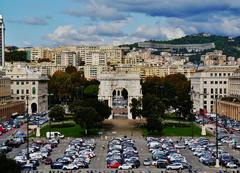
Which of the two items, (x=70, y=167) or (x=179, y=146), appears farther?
(x=179, y=146)

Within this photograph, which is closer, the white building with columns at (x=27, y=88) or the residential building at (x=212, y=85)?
the white building with columns at (x=27, y=88)

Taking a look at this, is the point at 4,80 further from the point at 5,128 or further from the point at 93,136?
the point at 93,136

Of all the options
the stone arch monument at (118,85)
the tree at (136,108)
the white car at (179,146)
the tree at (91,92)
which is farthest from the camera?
the tree at (91,92)

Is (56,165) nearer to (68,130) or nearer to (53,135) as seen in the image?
(53,135)

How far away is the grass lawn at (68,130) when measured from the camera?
3403 inches

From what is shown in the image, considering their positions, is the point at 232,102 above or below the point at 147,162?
above

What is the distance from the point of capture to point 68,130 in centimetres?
9125

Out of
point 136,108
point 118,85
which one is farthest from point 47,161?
point 118,85

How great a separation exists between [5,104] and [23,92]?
2402cm

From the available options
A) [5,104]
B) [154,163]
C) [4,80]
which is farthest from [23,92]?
[154,163]

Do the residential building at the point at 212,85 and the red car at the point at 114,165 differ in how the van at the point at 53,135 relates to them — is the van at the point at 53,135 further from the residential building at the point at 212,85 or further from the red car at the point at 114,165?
the residential building at the point at 212,85

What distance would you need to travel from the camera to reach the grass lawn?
8644 centimetres

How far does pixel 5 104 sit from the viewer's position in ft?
373

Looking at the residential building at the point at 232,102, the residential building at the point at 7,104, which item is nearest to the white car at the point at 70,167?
the residential building at the point at 7,104
